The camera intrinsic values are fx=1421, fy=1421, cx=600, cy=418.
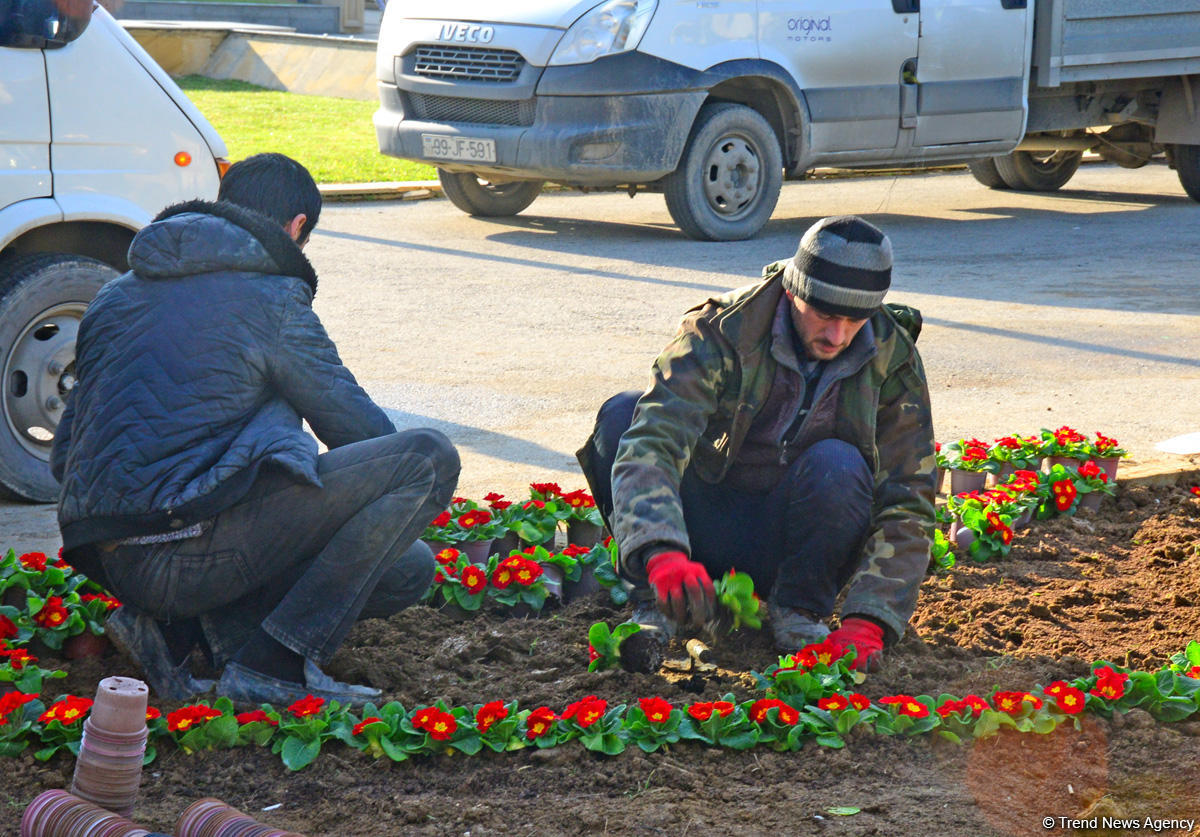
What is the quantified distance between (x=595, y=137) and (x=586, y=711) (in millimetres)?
6876

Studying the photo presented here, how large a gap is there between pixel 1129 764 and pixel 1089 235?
9.20 metres

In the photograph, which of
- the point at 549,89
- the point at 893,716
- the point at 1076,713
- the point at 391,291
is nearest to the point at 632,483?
the point at 893,716

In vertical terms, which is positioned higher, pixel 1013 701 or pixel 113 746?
pixel 113 746

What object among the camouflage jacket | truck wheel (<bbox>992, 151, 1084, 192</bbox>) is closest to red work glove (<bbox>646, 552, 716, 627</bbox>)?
the camouflage jacket

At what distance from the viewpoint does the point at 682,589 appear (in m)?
3.39

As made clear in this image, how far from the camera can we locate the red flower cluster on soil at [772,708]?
3.23m

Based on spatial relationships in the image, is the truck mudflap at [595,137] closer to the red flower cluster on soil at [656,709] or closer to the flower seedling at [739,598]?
the flower seedling at [739,598]

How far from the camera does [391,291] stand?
886cm

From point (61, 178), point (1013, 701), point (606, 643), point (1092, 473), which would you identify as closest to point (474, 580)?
point (606, 643)

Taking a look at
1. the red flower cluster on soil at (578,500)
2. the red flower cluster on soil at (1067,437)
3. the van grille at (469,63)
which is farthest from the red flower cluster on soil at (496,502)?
the van grille at (469,63)

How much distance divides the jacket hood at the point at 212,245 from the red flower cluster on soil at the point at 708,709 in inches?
54.1

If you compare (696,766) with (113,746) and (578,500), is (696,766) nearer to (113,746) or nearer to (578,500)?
(113,746)

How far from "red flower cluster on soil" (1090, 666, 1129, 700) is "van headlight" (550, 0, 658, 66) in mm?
6928

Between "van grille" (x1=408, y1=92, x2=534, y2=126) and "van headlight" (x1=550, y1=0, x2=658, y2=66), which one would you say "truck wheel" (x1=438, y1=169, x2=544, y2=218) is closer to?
"van grille" (x1=408, y1=92, x2=534, y2=126)
